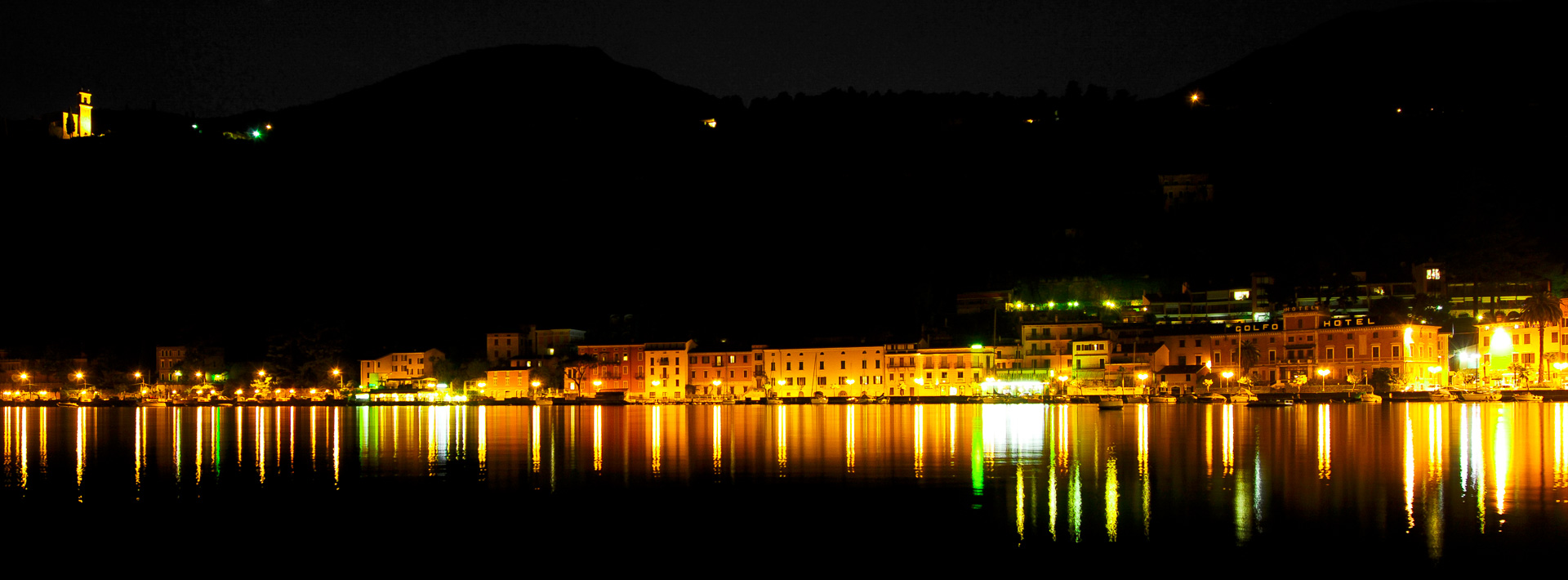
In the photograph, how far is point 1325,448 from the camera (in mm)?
28016

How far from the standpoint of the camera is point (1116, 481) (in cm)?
2125

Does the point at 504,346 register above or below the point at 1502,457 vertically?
above

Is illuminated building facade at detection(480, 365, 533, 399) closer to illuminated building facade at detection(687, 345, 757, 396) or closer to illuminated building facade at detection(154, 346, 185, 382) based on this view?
illuminated building facade at detection(687, 345, 757, 396)

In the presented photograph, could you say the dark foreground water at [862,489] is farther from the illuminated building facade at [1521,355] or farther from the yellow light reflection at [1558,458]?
the illuminated building facade at [1521,355]

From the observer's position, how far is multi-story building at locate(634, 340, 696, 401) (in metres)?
69.8

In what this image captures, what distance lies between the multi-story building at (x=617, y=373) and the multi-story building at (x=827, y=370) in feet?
23.8

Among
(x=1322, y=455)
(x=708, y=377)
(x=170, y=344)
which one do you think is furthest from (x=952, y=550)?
(x=170, y=344)

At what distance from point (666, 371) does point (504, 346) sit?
47.1 feet

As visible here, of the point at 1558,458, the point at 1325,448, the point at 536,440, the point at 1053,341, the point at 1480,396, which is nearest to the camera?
the point at 1558,458

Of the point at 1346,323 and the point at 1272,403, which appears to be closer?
the point at 1272,403

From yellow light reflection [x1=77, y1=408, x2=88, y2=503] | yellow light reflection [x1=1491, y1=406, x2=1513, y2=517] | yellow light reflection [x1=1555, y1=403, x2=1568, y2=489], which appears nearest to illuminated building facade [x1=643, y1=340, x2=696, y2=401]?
yellow light reflection [x1=77, y1=408, x2=88, y2=503]

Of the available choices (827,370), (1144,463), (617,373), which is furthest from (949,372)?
(1144,463)

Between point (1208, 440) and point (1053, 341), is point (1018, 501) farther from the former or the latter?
point (1053, 341)

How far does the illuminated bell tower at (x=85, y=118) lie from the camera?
473 ft
